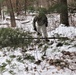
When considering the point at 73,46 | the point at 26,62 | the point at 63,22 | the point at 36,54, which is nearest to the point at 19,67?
the point at 26,62

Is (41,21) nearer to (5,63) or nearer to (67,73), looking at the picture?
(5,63)

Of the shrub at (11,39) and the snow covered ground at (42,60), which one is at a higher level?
the shrub at (11,39)

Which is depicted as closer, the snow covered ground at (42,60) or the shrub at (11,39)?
the shrub at (11,39)

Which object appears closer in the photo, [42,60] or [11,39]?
[11,39]

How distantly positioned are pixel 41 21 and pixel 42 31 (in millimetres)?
636

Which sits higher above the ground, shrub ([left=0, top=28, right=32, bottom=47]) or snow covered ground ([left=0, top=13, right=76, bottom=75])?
shrub ([left=0, top=28, right=32, bottom=47])

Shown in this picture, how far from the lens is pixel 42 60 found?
780 cm

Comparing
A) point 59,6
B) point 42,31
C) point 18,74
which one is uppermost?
point 59,6

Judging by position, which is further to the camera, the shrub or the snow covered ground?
the snow covered ground

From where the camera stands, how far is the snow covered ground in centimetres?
690

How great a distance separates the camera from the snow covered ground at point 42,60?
690 cm

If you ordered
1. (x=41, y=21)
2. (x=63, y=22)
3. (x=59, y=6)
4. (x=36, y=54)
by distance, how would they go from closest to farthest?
1. (x=59, y=6)
2. (x=36, y=54)
3. (x=41, y=21)
4. (x=63, y=22)

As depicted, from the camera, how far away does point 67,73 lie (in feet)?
21.4

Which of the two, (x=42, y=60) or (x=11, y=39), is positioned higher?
(x=11, y=39)
